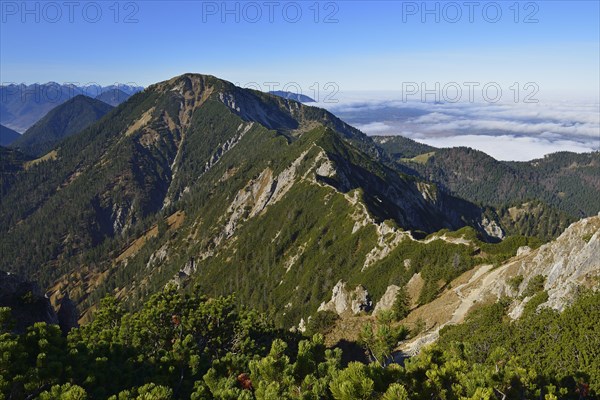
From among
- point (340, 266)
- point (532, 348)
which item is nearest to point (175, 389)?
point (532, 348)

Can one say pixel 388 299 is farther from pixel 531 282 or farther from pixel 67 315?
pixel 67 315

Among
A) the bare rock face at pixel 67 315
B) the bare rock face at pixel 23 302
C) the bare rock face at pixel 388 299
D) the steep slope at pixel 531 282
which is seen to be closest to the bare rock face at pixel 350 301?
the bare rock face at pixel 388 299

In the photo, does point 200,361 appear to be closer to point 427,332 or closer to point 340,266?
point 427,332

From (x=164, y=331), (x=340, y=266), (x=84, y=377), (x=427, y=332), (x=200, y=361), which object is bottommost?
(x=340, y=266)

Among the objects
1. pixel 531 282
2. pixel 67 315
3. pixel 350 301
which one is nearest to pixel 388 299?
pixel 350 301

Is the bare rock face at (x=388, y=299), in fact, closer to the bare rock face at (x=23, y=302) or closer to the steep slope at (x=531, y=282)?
the steep slope at (x=531, y=282)

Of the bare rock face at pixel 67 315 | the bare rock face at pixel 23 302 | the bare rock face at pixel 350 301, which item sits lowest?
the bare rock face at pixel 350 301
